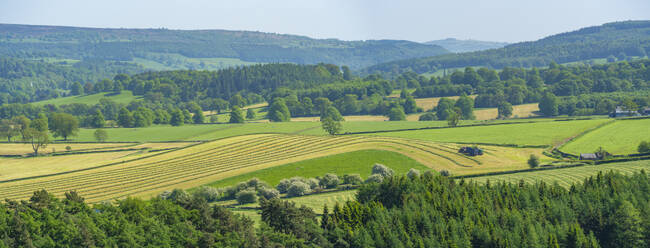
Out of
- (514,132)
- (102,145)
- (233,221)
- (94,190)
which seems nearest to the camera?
(233,221)

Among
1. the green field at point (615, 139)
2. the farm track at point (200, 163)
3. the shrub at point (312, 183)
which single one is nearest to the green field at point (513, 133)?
the green field at point (615, 139)

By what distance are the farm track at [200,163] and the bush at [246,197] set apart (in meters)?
22.5

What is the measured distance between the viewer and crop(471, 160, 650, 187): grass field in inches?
4137

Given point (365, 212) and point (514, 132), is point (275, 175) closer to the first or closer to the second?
point (365, 212)

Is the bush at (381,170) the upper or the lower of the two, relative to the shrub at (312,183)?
upper

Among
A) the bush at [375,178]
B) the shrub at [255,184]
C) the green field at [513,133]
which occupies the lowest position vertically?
the shrub at [255,184]

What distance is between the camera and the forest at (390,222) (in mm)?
62688

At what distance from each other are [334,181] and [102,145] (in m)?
111

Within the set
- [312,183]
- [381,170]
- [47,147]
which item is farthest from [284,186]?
[47,147]

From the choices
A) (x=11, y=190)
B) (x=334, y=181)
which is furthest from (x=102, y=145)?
(x=334, y=181)

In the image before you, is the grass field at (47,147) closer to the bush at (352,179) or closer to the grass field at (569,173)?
the bush at (352,179)

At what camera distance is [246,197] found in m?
100

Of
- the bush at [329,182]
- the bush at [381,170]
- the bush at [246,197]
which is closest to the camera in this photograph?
the bush at [246,197]

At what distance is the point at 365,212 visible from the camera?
74250mm
